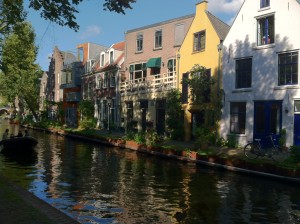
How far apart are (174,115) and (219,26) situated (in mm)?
7649

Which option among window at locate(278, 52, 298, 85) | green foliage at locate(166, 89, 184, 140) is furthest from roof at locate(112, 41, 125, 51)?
window at locate(278, 52, 298, 85)

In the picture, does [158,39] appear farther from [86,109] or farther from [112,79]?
[86,109]

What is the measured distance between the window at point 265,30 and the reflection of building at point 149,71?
340 inches

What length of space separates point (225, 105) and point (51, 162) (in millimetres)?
12350

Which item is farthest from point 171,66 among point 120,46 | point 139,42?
point 120,46

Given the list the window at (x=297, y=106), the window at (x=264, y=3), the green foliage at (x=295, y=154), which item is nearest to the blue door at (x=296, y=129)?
the window at (x=297, y=106)

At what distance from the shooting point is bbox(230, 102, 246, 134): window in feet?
77.4

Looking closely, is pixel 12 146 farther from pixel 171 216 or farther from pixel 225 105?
pixel 171 216

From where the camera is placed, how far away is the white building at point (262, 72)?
20.8m

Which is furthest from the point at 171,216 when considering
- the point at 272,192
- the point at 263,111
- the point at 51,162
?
the point at 263,111

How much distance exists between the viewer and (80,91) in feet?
165

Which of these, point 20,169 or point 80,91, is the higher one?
point 80,91

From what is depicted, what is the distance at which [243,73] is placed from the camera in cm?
2389

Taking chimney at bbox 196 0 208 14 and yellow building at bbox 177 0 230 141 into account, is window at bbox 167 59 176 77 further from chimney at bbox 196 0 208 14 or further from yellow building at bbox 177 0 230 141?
chimney at bbox 196 0 208 14
